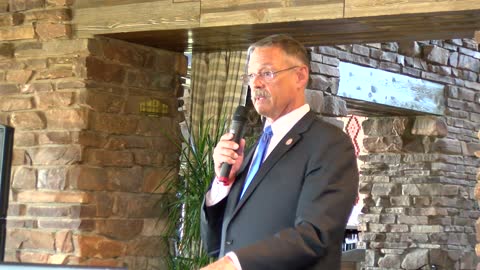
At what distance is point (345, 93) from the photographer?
648cm

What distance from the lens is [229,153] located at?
7.80 feet

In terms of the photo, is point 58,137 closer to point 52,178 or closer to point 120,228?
point 52,178

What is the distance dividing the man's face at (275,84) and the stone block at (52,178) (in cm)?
246

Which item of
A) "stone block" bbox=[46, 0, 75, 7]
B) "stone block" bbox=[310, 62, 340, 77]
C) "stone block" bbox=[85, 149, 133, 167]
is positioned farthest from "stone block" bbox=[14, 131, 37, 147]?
"stone block" bbox=[310, 62, 340, 77]

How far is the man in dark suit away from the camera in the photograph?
2.21 meters

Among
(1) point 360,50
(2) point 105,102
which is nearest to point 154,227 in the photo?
(2) point 105,102

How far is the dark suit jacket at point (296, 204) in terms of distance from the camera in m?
2.20

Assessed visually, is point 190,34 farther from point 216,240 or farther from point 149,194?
point 216,240

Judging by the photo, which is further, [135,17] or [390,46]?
[390,46]

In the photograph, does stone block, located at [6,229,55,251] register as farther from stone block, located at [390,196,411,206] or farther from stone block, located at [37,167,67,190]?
stone block, located at [390,196,411,206]

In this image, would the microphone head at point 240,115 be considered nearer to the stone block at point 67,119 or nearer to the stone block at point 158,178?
the stone block at point 67,119

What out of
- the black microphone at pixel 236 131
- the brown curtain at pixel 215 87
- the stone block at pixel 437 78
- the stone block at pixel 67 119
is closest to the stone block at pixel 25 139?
the stone block at pixel 67 119

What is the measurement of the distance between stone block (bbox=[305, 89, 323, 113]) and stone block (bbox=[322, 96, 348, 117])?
59 millimetres

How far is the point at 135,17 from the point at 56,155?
83cm
